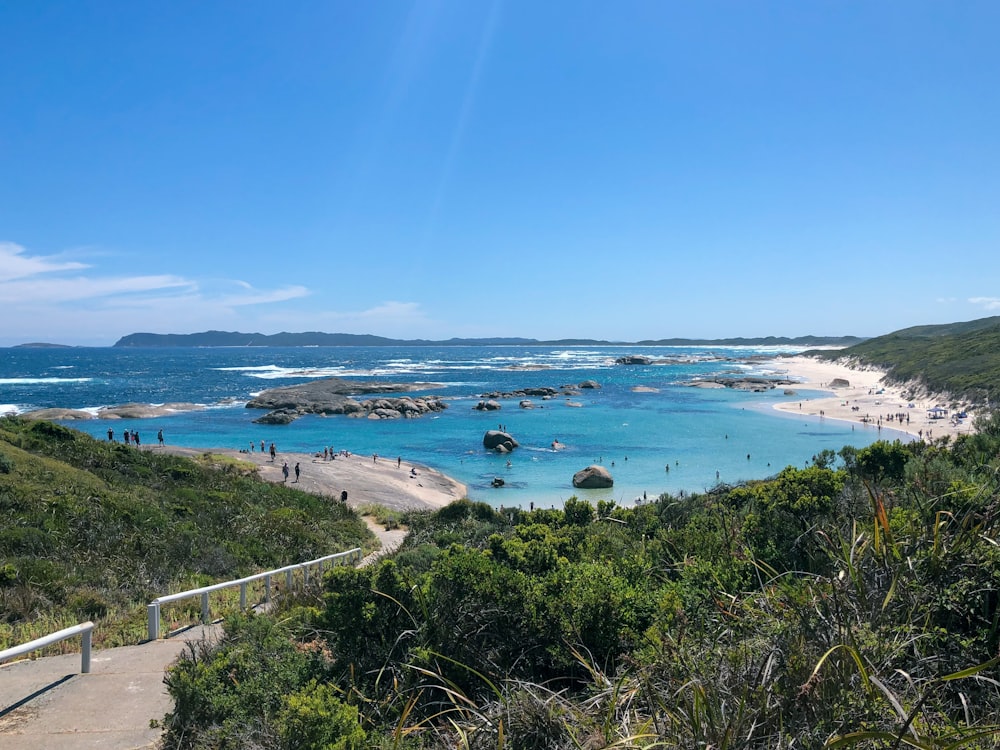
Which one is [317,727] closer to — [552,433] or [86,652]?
[86,652]

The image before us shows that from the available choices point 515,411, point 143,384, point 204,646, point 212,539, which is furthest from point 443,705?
point 143,384

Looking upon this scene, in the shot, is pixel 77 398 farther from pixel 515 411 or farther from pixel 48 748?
pixel 48 748

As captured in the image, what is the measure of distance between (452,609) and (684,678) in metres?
2.22

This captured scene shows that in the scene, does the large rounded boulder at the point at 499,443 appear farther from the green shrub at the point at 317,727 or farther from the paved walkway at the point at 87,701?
the green shrub at the point at 317,727

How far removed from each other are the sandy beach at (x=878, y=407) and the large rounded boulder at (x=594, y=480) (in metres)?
17.5

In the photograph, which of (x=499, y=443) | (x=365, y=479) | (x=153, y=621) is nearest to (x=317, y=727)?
(x=153, y=621)

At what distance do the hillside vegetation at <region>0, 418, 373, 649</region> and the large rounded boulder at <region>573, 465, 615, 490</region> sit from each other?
15996 mm

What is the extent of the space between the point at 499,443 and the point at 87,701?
140 ft

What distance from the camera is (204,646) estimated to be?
5523mm

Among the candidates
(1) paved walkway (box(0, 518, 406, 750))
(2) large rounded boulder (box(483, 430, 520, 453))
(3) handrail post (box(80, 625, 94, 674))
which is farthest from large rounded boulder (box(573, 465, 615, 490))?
(3) handrail post (box(80, 625, 94, 674))

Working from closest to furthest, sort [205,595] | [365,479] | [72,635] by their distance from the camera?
[72,635] < [205,595] < [365,479]

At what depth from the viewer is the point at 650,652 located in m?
3.65

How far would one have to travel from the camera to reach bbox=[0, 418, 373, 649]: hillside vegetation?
887 cm

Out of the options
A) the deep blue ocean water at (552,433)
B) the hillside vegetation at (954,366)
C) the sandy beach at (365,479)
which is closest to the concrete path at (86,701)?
the sandy beach at (365,479)
